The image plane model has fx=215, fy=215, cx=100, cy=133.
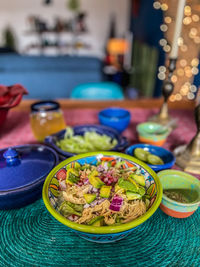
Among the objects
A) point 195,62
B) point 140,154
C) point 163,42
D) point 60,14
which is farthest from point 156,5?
point 60,14

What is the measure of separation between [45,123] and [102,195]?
0.50 metres

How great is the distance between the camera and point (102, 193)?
22.4 inches

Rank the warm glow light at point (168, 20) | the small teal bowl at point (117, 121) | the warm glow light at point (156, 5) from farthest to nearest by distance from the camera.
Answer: the warm glow light at point (156, 5) < the warm glow light at point (168, 20) < the small teal bowl at point (117, 121)

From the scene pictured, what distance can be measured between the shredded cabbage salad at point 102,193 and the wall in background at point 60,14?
25.6ft

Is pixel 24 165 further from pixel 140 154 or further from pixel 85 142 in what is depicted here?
pixel 140 154

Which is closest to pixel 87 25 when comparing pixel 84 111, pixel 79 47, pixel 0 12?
pixel 79 47

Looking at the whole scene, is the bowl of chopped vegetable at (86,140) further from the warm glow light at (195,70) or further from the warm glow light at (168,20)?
the warm glow light at (168,20)

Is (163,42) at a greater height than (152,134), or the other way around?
(163,42)

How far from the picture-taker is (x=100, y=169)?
66cm

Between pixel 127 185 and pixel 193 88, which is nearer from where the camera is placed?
pixel 127 185

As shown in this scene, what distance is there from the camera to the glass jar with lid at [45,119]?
0.92 meters

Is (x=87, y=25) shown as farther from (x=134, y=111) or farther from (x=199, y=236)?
(x=199, y=236)

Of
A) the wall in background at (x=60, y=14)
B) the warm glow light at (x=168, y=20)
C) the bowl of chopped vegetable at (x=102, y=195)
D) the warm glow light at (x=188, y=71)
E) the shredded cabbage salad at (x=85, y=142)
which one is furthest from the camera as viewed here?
the wall in background at (x=60, y=14)

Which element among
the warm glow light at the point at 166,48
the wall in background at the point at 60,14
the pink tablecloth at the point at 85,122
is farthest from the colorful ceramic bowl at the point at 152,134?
the wall in background at the point at 60,14
